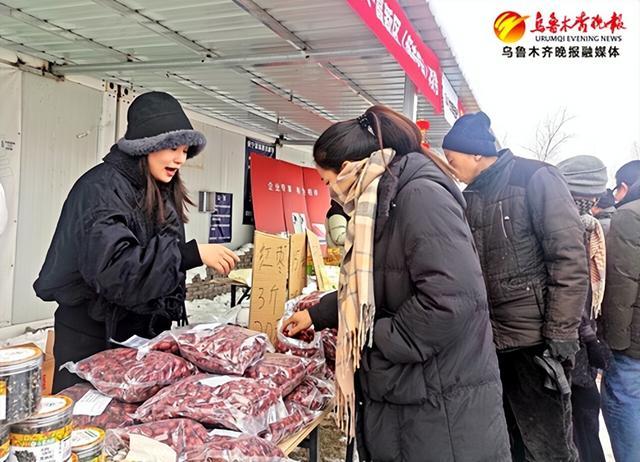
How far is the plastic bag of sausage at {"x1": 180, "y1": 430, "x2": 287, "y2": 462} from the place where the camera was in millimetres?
1097

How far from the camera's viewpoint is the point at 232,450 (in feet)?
3.67

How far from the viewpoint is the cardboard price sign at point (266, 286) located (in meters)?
2.07

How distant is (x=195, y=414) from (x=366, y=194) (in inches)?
28.5

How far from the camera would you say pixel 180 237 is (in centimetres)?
165

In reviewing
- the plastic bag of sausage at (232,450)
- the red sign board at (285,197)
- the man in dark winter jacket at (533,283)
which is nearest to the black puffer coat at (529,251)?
the man in dark winter jacket at (533,283)

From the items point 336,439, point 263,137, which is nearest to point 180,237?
point 336,439

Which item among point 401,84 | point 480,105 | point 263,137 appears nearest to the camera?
point 401,84

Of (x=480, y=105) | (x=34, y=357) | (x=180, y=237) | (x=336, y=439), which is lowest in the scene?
(x=336, y=439)

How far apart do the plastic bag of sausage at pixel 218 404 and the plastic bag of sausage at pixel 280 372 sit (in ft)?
0.27

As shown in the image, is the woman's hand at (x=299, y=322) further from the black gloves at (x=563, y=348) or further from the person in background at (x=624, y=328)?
the person in background at (x=624, y=328)

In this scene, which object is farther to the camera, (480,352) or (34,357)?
(480,352)

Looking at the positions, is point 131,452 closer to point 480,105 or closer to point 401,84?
point 401,84

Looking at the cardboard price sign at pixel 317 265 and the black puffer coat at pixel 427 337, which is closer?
the black puffer coat at pixel 427 337

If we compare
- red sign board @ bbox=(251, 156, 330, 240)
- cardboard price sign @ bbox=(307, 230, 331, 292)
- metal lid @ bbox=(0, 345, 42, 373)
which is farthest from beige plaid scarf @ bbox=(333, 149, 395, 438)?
red sign board @ bbox=(251, 156, 330, 240)
